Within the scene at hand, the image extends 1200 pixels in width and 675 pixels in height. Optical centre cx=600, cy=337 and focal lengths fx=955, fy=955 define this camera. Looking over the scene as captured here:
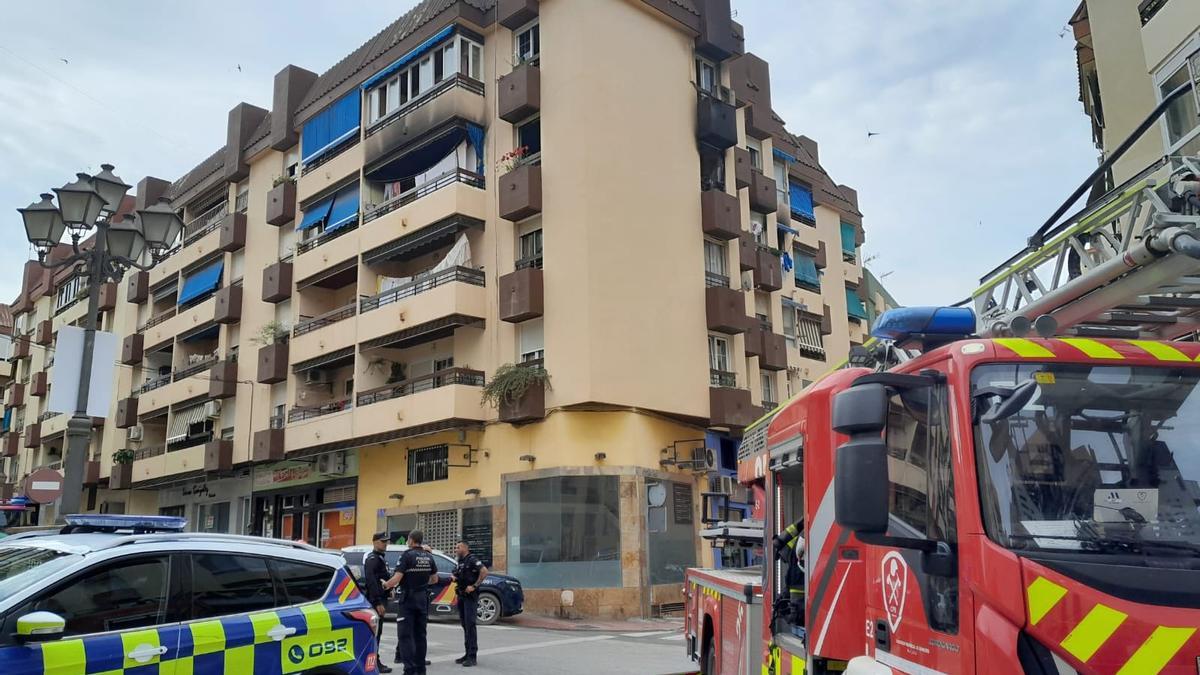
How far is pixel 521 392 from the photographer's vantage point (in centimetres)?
2325

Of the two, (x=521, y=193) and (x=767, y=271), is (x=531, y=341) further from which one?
(x=767, y=271)

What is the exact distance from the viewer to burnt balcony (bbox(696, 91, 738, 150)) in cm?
2688

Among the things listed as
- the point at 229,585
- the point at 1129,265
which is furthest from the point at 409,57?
the point at 1129,265

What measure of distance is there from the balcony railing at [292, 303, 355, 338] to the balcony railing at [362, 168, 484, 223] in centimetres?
276

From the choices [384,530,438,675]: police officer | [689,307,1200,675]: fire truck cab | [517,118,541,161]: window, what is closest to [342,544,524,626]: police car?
[384,530,438,675]: police officer

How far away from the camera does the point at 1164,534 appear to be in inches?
146

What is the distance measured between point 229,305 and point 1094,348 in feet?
110

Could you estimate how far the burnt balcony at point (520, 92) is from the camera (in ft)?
81.2

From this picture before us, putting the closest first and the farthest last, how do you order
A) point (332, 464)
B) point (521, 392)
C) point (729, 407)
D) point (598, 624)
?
point (598, 624) → point (521, 392) → point (729, 407) → point (332, 464)

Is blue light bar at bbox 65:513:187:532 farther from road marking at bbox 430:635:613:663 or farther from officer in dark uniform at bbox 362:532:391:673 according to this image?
road marking at bbox 430:635:613:663

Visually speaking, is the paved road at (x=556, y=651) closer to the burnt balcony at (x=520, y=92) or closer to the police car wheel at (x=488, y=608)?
the police car wheel at (x=488, y=608)

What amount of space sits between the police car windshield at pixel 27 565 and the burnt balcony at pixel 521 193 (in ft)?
61.0

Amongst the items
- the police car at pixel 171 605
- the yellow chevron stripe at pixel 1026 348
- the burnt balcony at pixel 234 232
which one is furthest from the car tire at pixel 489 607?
the burnt balcony at pixel 234 232

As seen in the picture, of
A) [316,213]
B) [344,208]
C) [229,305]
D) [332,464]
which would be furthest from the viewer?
[229,305]
